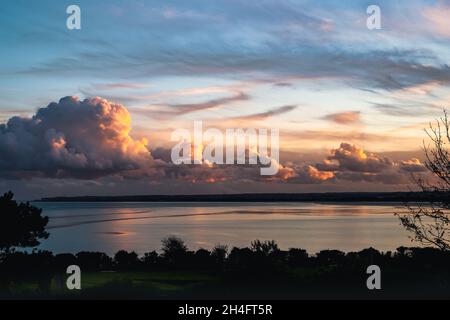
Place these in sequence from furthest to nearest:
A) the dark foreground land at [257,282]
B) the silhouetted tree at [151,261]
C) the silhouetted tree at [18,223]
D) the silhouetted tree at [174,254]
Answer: the silhouetted tree at [151,261]
the silhouetted tree at [174,254]
the silhouetted tree at [18,223]
the dark foreground land at [257,282]

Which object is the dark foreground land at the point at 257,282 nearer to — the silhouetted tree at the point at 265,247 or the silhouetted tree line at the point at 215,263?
the silhouetted tree line at the point at 215,263

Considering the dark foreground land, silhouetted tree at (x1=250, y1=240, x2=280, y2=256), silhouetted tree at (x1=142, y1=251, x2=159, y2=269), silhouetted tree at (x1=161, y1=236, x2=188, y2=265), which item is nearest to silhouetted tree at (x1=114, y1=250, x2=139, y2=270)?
silhouetted tree at (x1=142, y1=251, x2=159, y2=269)

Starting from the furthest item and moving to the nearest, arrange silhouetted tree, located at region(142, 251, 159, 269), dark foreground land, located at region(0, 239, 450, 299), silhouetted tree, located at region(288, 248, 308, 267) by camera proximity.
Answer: silhouetted tree, located at region(142, 251, 159, 269) → silhouetted tree, located at region(288, 248, 308, 267) → dark foreground land, located at region(0, 239, 450, 299)

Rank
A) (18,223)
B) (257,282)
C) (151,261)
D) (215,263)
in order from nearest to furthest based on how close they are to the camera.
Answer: (18,223)
(257,282)
(215,263)
(151,261)

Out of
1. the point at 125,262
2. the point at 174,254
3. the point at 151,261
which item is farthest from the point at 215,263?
the point at 125,262

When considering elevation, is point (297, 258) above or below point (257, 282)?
below

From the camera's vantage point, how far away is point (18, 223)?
30469 millimetres

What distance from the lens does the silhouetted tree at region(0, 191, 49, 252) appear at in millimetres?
30172

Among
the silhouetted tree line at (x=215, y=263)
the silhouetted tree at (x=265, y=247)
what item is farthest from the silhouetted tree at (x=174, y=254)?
the silhouetted tree at (x=265, y=247)

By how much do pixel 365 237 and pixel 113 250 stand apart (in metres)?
46.3

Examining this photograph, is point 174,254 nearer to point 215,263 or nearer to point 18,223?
point 215,263

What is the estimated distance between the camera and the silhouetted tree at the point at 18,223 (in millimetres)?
30172

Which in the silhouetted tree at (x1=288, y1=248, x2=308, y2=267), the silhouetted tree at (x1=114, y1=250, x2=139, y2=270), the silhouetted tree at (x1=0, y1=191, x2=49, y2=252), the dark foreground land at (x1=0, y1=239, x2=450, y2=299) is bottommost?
the silhouetted tree at (x1=114, y1=250, x2=139, y2=270)

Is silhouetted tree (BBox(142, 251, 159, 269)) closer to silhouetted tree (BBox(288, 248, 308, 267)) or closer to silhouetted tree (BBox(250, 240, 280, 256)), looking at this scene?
silhouetted tree (BBox(250, 240, 280, 256))
